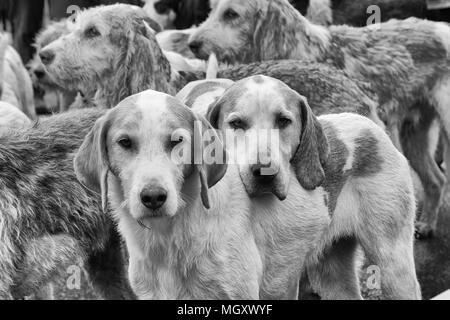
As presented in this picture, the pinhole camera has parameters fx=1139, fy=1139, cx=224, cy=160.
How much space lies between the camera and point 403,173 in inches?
211

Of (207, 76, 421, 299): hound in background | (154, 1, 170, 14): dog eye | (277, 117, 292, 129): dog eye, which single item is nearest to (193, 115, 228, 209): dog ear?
(207, 76, 421, 299): hound in background

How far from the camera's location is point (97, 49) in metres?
7.43

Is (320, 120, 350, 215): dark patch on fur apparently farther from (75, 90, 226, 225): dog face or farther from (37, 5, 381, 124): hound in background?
(37, 5, 381, 124): hound in background

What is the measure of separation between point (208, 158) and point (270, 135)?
1.46 feet

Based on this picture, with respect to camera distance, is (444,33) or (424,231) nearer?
(424,231)

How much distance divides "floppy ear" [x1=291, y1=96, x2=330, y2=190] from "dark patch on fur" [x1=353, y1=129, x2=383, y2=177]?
11.2 inches

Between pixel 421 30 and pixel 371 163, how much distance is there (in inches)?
145

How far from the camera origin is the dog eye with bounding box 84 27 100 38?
7414 millimetres

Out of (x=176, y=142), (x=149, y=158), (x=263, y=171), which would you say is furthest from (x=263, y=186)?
(x=149, y=158)

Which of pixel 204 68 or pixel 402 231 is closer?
pixel 402 231

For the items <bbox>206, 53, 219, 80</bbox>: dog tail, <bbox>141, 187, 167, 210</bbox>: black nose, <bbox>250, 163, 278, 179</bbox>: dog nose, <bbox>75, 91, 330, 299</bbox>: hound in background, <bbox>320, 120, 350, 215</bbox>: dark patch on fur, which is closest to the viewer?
<bbox>141, 187, 167, 210</bbox>: black nose

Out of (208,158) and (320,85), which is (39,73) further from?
(208,158)
